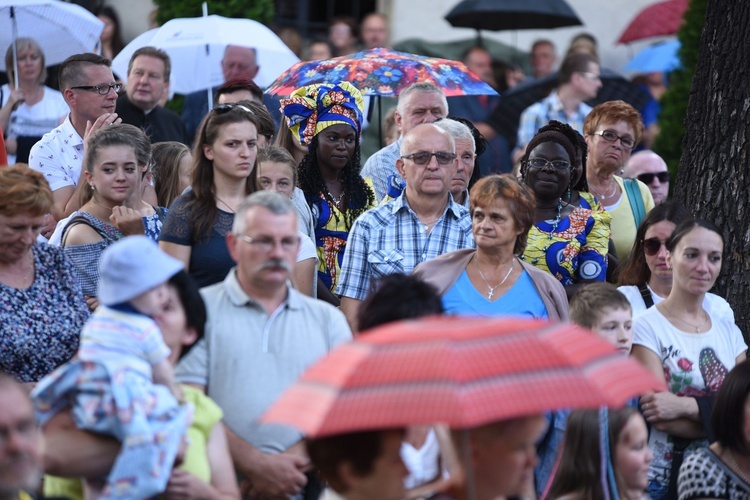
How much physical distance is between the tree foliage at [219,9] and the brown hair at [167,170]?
5.64m

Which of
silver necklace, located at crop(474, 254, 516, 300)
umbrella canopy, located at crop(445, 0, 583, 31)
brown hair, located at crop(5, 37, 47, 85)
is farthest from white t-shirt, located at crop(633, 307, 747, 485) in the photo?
umbrella canopy, located at crop(445, 0, 583, 31)

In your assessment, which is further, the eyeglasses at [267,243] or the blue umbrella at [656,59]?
the blue umbrella at [656,59]

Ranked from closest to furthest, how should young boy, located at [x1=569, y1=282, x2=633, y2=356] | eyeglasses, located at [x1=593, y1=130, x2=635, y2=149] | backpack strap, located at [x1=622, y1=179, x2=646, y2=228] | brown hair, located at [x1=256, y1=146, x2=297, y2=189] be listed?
young boy, located at [x1=569, y1=282, x2=633, y2=356] → brown hair, located at [x1=256, y1=146, x2=297, y2=189] → backpack strap, located at [x1=622, y1=179, x2=646, y2=228] → eyeglasses, located at [x1=593, y1=130, x2=635, y2=149]

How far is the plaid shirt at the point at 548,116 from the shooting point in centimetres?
1068

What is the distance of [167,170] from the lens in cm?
757

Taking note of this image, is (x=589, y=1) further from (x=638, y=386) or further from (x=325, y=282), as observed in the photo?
(x=638, y=386)

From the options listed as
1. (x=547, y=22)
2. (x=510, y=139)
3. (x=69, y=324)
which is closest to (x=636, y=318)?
(x=69, y=324)

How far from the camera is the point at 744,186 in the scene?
24.7 ft

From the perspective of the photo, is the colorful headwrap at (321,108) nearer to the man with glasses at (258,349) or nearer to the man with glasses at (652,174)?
the man with glasses at (652,174)

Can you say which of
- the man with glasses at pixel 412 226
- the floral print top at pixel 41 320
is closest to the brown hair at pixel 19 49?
the man with glasses at pixel 412 226

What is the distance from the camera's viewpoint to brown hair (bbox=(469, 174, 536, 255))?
6.17 m

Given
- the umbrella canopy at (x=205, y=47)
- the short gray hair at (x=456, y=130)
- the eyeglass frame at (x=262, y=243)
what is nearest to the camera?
the eyeglass frame at (x=262, y=243)

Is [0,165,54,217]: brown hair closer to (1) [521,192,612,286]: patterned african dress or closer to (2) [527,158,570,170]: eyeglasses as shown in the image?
(1) [521,192,612,286]: patterned african dress

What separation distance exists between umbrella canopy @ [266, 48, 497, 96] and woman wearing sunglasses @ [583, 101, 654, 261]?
0.90m
